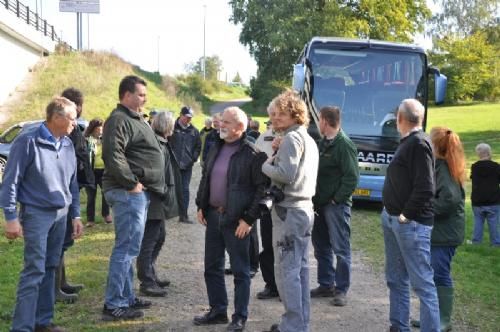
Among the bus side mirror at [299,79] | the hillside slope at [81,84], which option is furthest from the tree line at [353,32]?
the bus side mirror at [299,79]

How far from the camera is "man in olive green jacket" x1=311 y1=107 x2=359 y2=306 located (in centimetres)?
575

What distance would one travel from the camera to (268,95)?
47.7 meters

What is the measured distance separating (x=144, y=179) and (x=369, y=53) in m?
7.98

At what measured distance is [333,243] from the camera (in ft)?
19.2

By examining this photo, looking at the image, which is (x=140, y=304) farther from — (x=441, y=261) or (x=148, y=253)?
(x=441, y=261)

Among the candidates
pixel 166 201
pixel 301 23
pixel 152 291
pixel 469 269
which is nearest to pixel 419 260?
pixel 166 201

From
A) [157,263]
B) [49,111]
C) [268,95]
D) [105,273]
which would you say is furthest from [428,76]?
[268,95]

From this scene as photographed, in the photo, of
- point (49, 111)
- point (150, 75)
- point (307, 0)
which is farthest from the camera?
point (150, 75)

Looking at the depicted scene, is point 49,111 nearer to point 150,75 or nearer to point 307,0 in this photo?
point 307,0

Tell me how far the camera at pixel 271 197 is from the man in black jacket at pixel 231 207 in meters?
0.12

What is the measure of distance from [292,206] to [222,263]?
102 cm

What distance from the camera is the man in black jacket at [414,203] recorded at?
4.35m

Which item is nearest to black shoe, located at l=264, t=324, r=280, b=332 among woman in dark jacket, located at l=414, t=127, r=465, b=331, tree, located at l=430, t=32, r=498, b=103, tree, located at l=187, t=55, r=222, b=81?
woman in dark jacket, located at l=414, t=127, r=465, b=331

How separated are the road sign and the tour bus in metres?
30.7
